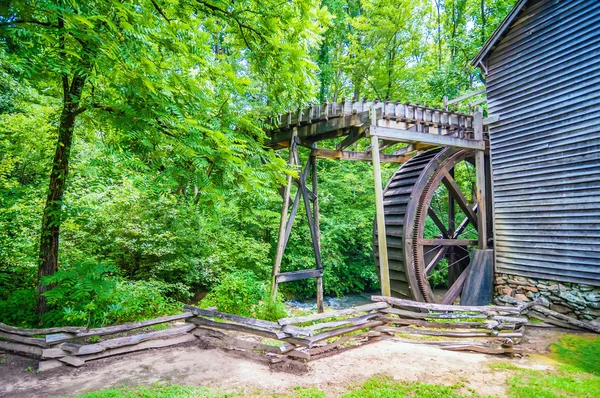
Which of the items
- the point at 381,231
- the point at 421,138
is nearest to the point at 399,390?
the point at 381,231

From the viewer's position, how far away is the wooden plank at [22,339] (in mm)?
3650

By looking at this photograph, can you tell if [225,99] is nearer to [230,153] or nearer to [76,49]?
[230,153]

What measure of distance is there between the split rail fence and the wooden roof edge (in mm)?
5765

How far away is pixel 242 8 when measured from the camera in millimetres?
3762

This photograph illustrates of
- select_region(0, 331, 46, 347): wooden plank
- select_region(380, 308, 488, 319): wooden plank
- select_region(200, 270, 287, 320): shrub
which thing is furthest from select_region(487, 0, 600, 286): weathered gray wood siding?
select_region(0, 331, 46, 347): wooden plank

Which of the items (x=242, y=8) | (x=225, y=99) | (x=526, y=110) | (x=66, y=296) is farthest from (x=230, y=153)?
(x=526, y=110)

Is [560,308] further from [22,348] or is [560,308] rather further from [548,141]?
[22,348]

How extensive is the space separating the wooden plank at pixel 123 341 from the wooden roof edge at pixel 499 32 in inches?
340

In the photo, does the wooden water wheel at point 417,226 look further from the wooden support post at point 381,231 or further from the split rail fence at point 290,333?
the wooden support post at point 381,231

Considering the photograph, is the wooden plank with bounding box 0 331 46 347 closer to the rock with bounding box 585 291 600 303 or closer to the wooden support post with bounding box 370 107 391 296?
the wooden support post with bounding box 370 107 391 296

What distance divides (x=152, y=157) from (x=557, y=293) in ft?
24.6

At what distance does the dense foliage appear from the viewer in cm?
280

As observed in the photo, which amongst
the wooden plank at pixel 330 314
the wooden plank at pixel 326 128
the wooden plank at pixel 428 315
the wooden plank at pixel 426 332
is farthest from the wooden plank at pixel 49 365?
the wooden plank at pixel 326 128

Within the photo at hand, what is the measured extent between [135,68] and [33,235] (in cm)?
492
